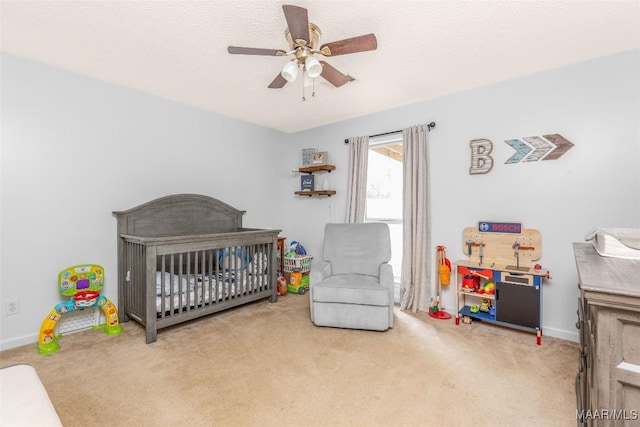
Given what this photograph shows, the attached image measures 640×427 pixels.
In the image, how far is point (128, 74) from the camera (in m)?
2.70

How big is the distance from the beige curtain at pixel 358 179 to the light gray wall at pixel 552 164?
2.13ft

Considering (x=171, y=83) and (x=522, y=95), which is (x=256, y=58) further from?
(x=522, y=95)

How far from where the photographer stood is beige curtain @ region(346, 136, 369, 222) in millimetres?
3775

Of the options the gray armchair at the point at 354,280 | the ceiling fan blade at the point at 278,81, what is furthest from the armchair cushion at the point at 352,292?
the ceiling fan blade at the point at 278,81

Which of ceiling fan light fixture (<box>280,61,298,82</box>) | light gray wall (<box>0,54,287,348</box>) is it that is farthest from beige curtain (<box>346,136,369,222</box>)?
ceiling fan light fixture (<box>280,61,298,82</box>)

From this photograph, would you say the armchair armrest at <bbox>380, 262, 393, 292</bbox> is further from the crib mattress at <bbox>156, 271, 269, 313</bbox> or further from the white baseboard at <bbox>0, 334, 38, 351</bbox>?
the white baseboard at <bbox>0, 334, 38, 351</bbox>

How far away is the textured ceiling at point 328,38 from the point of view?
179cm

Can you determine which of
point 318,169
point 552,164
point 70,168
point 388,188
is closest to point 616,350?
point 552,164

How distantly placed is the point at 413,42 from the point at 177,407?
2.85m

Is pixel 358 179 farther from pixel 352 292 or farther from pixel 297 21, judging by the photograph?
pixel 297 21

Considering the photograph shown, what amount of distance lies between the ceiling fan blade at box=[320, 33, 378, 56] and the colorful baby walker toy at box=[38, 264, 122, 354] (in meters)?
2.79

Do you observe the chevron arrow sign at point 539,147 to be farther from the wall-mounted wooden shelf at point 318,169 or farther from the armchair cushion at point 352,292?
the wall-mounted wooden shelf at point 318,169

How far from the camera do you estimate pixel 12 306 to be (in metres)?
2.40

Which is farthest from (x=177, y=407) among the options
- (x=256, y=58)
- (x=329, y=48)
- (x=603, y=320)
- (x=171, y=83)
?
(x=171, y=83)
